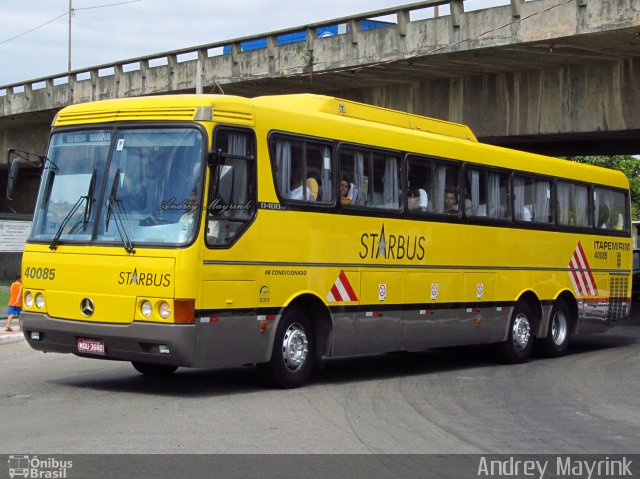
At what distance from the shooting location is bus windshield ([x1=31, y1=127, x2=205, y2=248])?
10.7 m

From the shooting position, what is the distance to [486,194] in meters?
15.7

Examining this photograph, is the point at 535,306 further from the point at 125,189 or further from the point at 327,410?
the point at 125,189

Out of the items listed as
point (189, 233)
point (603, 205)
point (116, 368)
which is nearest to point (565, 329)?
point (603, 205)

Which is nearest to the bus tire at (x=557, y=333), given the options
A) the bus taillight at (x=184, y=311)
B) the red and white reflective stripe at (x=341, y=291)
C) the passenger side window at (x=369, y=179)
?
the passenger side window at (x=369, y=179)

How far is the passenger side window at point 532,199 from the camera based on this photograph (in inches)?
648

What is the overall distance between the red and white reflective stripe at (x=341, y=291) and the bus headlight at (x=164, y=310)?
2.55 meters

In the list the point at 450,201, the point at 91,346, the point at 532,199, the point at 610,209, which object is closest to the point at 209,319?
the point at 91,346

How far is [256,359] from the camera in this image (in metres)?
11.3

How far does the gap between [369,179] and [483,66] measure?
10881 mm

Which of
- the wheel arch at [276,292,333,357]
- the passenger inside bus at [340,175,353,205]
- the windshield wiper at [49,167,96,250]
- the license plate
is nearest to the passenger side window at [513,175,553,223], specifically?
the passenger inside bus at [340,175,353,205]

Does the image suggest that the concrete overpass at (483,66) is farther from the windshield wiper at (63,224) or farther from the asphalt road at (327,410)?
the windshield wiper at (63,224)

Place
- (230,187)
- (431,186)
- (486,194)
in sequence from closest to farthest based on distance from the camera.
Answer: (230,187)
(431,186)
(486,194)

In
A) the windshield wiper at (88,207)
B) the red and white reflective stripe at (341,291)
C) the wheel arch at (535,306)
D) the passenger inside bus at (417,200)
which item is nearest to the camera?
the windshield wiper at (88,207)

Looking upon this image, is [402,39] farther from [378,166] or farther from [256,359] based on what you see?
[256,359]
